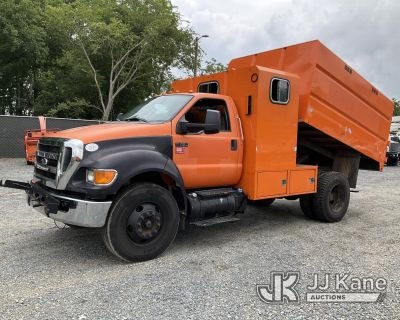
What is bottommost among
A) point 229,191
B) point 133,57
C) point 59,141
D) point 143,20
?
point 229,191

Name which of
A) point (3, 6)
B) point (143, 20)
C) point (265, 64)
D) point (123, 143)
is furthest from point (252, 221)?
point (3, 6)

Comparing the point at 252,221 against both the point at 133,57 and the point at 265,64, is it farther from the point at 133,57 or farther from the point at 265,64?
the point at 133,57

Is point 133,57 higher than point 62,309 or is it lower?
higher

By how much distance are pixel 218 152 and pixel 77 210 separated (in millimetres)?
2208

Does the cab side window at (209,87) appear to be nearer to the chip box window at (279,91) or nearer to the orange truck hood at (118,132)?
the chip box window at (279,91)

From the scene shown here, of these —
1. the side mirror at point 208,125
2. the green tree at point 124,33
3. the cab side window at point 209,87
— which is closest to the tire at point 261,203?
the cab side window at point 209,87

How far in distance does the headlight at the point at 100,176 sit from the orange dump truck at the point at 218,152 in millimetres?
11

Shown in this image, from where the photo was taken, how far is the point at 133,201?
185 inches

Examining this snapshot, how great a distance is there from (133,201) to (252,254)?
1768mm

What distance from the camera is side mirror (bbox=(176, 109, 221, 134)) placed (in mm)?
5252

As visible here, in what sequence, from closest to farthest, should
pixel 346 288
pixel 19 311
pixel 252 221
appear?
pixel 19 311, pixel 346 288, pixel 252 221

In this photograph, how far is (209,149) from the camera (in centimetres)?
560

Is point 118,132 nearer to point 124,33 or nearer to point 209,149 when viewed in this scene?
point 209,149

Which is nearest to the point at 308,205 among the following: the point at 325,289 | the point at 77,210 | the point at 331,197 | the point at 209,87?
the point at 331,197
